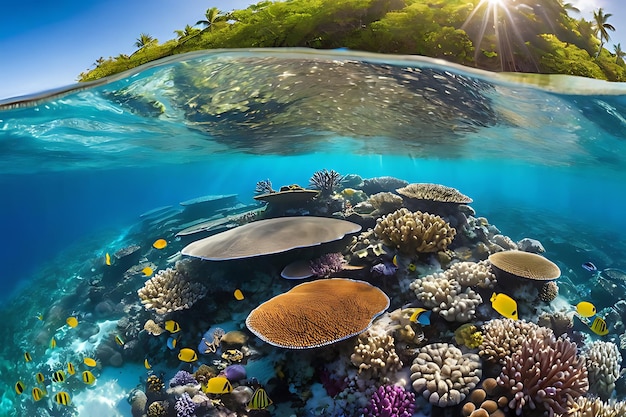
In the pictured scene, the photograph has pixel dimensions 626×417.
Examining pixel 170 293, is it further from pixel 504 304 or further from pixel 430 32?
pixel 430 32

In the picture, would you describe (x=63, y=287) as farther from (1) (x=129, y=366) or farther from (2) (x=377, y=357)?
(2) (x=377, y=357)

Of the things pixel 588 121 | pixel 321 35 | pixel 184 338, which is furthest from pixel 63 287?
pixel 588 121

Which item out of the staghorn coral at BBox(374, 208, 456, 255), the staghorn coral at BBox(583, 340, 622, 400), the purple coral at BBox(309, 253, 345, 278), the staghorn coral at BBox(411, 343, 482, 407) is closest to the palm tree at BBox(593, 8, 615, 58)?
the staghorn coral at BBox(374, 208, 456, 255)

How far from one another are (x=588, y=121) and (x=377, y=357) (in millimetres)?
15380

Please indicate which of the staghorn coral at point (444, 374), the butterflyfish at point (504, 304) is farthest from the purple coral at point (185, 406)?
the butterflyfish at point (504, 304)

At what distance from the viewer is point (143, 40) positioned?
967 cm

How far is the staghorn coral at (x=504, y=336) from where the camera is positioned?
18.8 ft

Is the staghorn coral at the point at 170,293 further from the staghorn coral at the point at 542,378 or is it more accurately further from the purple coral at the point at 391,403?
the staghorn coral at the point at 542,378

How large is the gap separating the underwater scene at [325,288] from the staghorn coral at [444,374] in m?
0.03

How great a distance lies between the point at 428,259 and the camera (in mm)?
8180

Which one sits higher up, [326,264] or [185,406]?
[326,264]

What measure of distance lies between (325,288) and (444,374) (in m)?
2.53

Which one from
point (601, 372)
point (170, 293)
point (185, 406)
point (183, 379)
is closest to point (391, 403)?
point (185, 406)

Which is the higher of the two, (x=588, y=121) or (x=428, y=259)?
(x=588, y=121)
